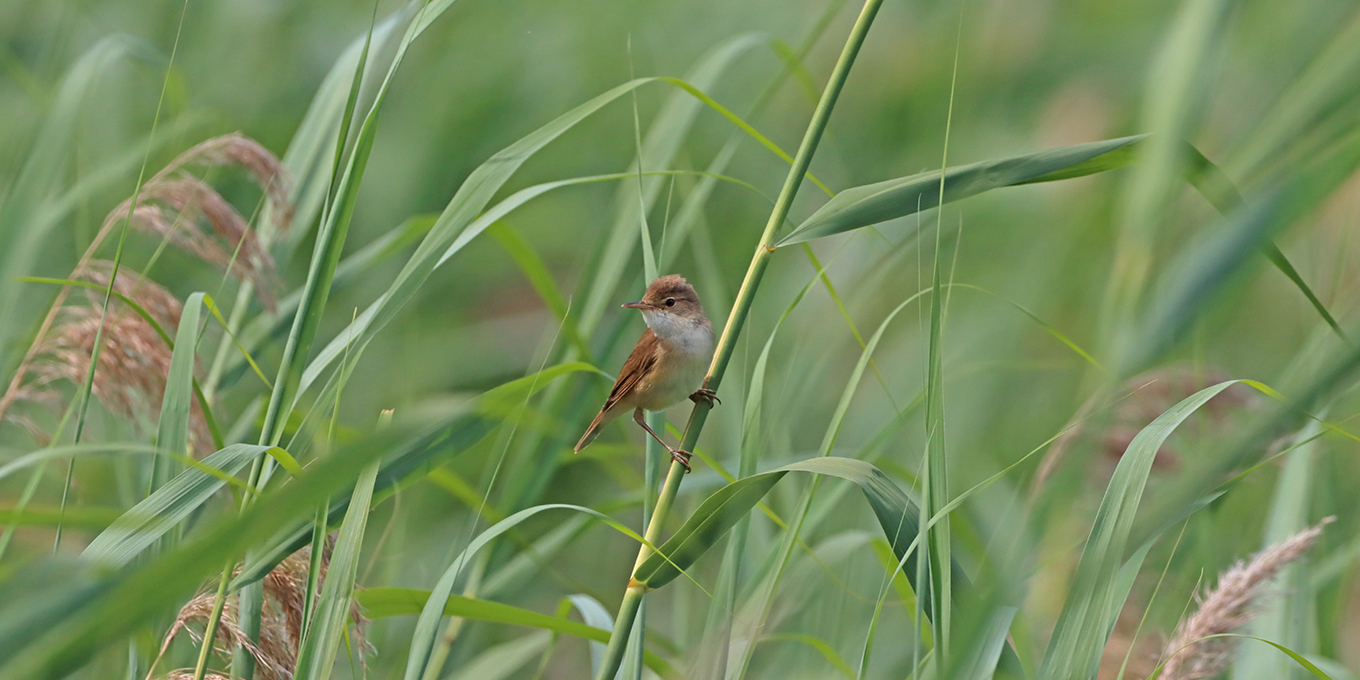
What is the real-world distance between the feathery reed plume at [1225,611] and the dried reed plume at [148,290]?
2.00 metres

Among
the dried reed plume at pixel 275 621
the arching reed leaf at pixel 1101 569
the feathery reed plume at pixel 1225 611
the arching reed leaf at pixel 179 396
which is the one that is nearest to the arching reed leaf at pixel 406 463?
the dried reed plume at pixel 275 621

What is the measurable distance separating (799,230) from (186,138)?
3.21 metres

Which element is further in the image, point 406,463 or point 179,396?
point 179,396

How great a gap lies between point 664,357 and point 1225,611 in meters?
1.31

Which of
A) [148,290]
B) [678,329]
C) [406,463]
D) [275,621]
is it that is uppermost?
[678,329]

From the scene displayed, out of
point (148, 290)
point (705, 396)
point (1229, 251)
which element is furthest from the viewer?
point (148, 290)

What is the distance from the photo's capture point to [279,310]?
2.41 m

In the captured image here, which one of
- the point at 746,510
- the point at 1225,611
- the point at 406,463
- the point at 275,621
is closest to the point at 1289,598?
the point at 1225,611

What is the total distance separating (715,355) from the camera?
1.69m

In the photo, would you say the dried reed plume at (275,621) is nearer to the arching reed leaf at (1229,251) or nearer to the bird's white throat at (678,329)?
the bird's white throat at (678,329)

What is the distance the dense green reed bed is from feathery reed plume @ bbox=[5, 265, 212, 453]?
0.5 inches

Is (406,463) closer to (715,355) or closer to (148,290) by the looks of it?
(715,355)

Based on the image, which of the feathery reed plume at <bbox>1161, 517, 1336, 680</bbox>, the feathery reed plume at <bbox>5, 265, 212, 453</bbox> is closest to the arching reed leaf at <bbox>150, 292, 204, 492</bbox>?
the feathery reed plume at <bbox>5, 265, 212, 453</bbox>

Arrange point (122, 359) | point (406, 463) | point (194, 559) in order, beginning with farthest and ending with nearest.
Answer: point (122, 359), point (406, 463), point (194, 559)
